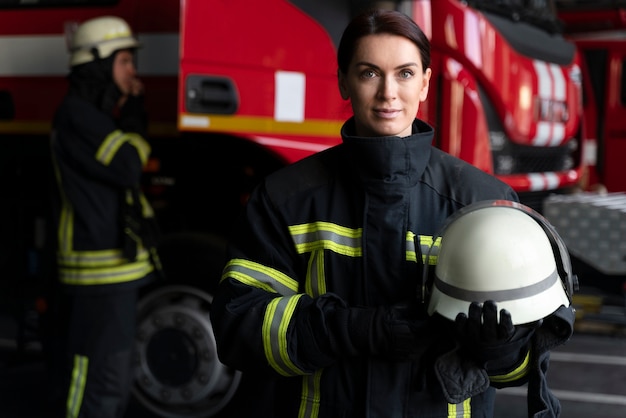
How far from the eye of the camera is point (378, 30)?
1758 mm

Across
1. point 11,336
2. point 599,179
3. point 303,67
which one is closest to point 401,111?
point 303,67

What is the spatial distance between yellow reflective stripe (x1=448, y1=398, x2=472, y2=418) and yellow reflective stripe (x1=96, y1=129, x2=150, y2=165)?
214 centimetres

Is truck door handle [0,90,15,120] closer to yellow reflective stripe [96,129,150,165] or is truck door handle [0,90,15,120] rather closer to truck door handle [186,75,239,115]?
yellow reflective stripe [96,129,150,165]

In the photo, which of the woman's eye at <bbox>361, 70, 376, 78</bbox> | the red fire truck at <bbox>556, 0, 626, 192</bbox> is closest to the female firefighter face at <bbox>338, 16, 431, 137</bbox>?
the woman's eye at <bbox>361, 70, 376, 78</bbox>

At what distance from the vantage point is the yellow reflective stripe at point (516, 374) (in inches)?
65.5

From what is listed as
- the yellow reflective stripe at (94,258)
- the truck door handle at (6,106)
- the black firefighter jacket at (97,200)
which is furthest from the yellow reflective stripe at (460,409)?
the truck door handle at (6,106)

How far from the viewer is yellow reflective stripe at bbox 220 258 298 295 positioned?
5.79 feet

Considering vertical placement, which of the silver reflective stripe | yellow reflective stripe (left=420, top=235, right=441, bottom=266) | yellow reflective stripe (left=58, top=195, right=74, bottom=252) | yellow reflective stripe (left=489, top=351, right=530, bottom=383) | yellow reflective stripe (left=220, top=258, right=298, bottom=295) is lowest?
yellow reflective stripe (left=58, top=195, right=74, bottom=252)

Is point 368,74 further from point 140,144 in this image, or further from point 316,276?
point 140,144

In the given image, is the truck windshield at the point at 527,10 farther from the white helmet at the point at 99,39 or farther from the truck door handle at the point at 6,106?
the truck door handle at the point at 6,106

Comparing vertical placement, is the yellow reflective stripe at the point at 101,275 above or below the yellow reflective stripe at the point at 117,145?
below

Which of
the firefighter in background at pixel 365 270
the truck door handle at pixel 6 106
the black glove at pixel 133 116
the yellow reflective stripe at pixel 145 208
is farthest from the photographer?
the truck door handle at pixel 6 106

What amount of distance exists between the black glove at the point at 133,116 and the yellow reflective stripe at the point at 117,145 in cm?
2

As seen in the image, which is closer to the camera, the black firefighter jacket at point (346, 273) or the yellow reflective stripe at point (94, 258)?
the black firefighter jacket at point (346, 273)
